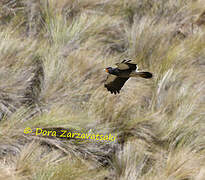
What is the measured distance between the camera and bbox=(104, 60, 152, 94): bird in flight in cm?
305

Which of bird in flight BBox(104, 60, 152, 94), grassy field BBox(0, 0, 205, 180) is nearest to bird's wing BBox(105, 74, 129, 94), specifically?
bird in flight BBox(104, 60, 152, 94)

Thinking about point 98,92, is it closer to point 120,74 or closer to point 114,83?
point 114,83

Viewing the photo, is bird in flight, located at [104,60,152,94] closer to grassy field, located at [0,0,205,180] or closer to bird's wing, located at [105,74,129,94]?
bird's wing, located at [105,74,129,94]

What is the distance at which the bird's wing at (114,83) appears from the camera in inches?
130

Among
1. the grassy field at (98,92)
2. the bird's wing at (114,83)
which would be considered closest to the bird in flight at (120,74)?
the bird's wing at (114,83)

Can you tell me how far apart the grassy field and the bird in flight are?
0.46 ft

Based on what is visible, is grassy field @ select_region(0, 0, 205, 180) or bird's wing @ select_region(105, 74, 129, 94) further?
bird's wing @ select_region(105, 74, 129, 94)

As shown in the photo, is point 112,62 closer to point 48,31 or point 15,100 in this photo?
point 48,31

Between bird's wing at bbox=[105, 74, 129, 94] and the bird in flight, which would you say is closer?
the bird in flight

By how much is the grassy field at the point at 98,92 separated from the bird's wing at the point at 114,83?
13 centimetres

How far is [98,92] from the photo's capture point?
348 cm

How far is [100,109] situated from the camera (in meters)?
3.32

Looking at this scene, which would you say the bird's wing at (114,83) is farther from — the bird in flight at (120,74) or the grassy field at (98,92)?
the grassy field at (98,92)

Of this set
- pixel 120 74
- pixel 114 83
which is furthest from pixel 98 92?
pixel 120 74
